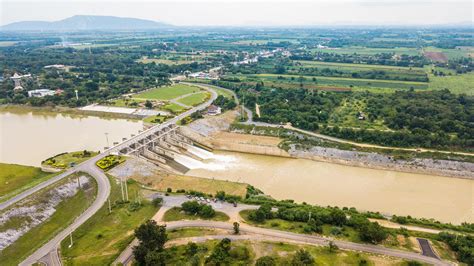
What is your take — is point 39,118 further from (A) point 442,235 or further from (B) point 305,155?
(A) point 442,235

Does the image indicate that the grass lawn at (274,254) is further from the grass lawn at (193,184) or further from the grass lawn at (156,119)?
the grass lawn at (156,119)

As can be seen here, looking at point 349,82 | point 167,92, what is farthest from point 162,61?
point 349,82

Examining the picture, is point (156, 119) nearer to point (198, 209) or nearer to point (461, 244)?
point (198, 209)

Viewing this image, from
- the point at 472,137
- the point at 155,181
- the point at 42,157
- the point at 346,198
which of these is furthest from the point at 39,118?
the point at 472,137

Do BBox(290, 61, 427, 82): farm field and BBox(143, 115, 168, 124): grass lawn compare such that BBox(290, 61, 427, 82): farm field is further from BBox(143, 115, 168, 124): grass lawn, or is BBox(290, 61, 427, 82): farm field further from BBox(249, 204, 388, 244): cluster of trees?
BBox(249, 204, 388, 244): cluster of trees

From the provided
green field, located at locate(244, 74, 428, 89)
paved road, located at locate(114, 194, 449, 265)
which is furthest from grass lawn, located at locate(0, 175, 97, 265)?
green field, located at locate(244, 74, 428, 89)
